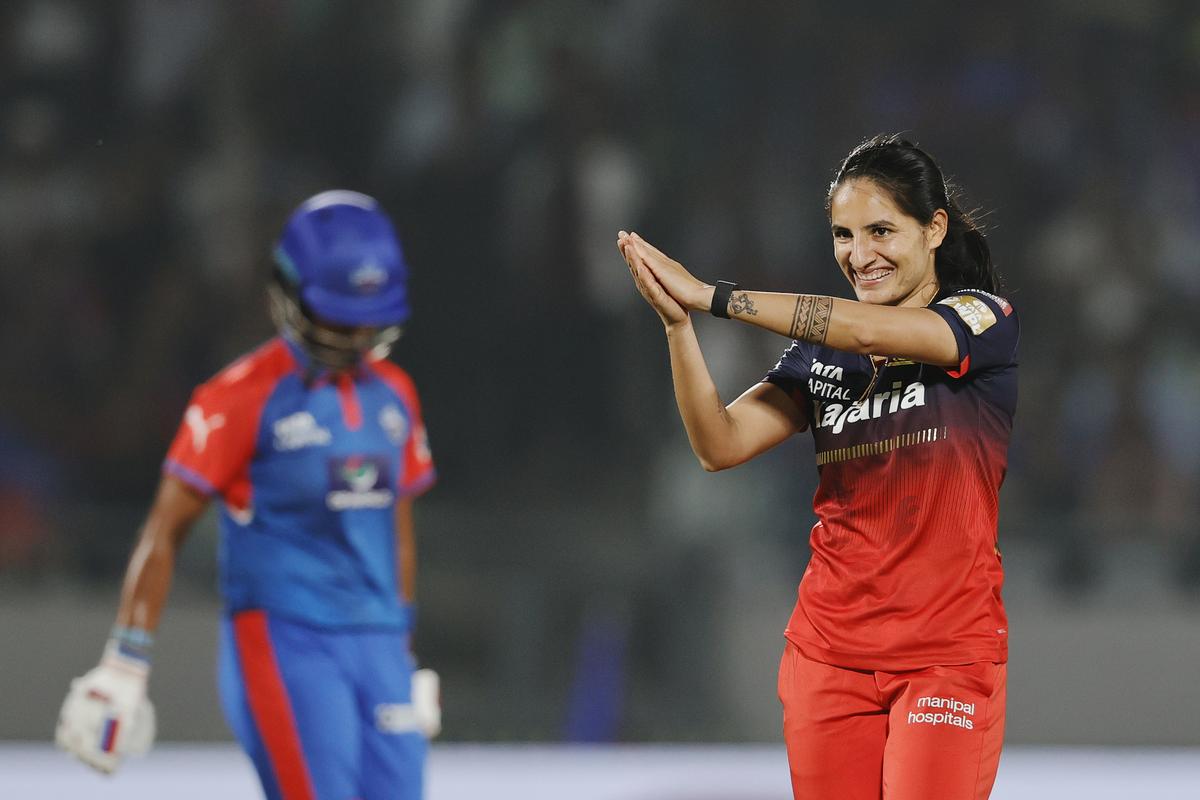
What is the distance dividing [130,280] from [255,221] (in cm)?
56

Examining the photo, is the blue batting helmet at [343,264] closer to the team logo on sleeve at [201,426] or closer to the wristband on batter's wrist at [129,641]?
the team logo on sleeve at [201,426]

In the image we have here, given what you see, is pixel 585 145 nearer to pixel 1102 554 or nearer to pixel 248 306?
pixel 248 306

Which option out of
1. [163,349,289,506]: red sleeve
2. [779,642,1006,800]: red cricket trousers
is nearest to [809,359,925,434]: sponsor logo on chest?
[779,642,1006,800]: red cricket trousers

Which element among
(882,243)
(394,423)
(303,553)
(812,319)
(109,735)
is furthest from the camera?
(394,423)

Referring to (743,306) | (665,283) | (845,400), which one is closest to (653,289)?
(665,283)

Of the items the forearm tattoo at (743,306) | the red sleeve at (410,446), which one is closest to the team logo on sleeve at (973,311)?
the forearm tattoo at (743,306)

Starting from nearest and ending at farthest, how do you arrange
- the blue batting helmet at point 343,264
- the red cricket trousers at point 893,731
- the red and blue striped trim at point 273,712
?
the red cricket trousers at point 893,731 < the red and blue striped trim at point 273,712 < the blue batting helmet at point 343,264

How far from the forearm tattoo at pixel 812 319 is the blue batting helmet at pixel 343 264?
3.03ft

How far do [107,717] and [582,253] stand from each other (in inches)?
145

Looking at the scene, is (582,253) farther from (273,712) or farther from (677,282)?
(677,282)

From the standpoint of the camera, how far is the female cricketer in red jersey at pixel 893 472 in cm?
231

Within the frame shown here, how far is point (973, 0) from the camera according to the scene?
6109 mm

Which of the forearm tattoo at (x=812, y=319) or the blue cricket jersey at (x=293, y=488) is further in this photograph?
the blue cricket jersey at (x=293, y=488)

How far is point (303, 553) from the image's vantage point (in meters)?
2.87
